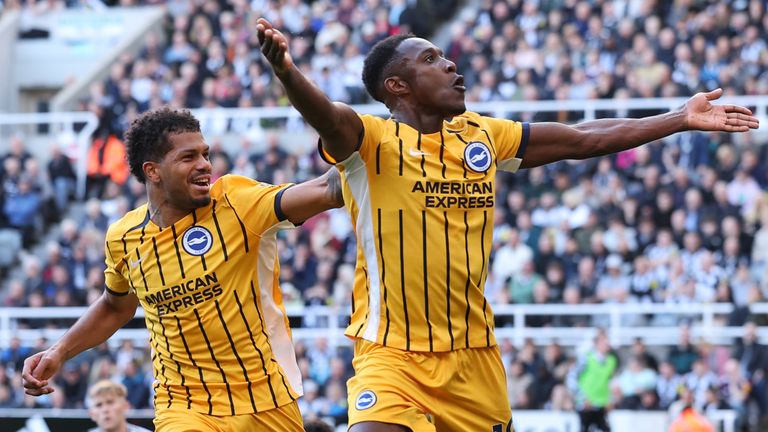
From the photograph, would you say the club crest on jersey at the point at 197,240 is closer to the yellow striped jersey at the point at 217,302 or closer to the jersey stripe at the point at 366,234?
the yellow striped jersey at the point at 217,302

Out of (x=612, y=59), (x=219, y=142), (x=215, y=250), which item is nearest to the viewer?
(x=215, y=250)

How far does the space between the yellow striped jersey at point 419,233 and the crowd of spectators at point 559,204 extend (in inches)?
248

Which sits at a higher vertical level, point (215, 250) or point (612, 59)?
point (612, 59)

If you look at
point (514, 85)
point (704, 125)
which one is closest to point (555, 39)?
point (514, 85)

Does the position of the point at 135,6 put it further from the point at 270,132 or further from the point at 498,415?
the point at 498,415

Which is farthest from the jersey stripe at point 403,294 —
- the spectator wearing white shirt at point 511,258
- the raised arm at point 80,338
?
the spectator wearing white shirt at point 511,258

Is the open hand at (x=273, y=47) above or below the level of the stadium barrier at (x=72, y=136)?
below

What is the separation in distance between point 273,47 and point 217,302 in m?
1.67

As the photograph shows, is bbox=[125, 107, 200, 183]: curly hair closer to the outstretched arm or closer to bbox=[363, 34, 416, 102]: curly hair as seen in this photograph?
bbox=[363, 34, 416, 102]: curly hair

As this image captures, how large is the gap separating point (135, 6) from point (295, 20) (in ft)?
16.0

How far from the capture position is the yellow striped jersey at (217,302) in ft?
24.7

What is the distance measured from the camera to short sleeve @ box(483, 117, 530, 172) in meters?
7.45

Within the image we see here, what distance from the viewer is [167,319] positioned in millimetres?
7594

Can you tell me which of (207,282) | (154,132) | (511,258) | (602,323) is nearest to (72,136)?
(511,258)
